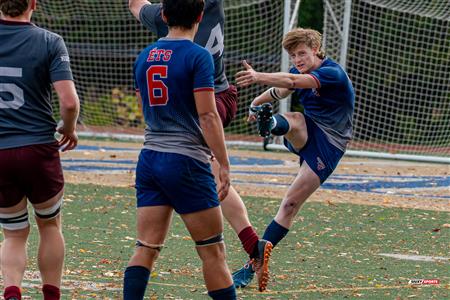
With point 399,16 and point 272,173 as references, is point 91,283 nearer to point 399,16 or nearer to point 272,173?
point 272,173

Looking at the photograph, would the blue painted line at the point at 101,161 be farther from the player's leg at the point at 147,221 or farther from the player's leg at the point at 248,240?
the player's leg at the point at 147,221

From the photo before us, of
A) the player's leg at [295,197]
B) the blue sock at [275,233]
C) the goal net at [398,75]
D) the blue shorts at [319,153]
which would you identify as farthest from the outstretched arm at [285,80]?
the goal net at [398,75]

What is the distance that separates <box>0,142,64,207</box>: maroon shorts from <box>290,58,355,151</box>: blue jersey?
8.11ft

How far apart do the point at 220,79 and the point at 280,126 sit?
2.34 feet

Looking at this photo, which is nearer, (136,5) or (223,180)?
(223,180)

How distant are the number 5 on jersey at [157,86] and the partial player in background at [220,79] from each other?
1232 millimetres

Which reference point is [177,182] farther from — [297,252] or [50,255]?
[297,252]

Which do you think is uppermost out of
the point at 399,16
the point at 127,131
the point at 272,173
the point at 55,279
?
the point at 55,279

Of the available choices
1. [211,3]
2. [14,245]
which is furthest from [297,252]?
[14,245]

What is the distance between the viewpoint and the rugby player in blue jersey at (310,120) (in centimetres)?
738

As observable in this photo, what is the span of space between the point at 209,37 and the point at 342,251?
2.53m

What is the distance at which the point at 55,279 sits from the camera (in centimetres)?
579

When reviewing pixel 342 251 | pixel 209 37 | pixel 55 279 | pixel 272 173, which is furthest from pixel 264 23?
pixel 55 279

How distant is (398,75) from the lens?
1680 centimetres
